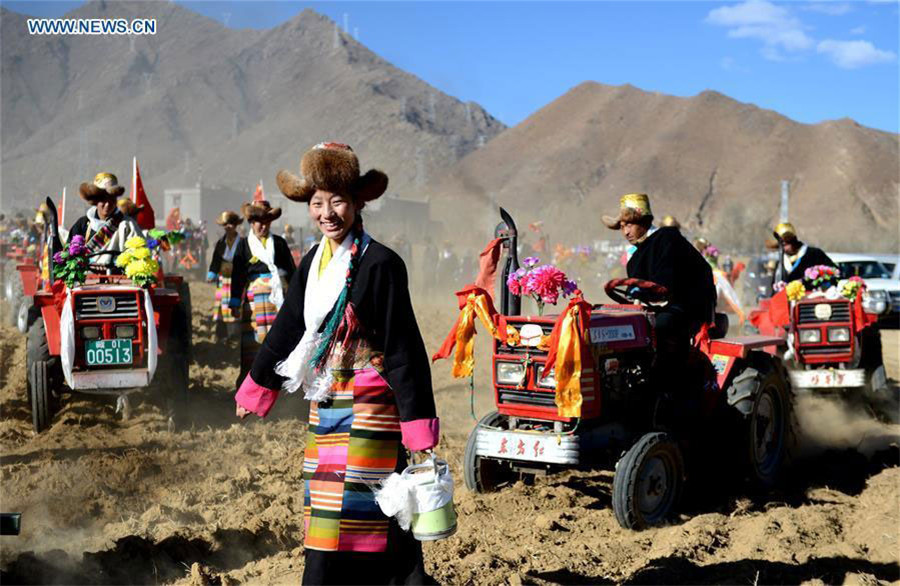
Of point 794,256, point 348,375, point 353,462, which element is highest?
point 794,256

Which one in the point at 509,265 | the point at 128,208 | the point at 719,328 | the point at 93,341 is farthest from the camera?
the point at 128,208

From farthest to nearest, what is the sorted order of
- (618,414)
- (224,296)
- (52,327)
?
(224,296)
(52,327)
(618,414)

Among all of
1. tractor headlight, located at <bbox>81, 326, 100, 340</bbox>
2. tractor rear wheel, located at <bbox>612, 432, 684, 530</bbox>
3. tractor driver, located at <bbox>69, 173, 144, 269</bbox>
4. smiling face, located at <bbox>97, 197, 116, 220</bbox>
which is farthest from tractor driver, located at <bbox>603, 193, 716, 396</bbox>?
smiling face, located at <bbox>97, 197, 116, 220</bbox>

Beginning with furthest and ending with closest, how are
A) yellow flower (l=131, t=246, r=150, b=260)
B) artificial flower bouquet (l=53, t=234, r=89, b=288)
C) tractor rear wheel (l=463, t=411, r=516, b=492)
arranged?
yellow flower (l=131, t=246, r=150, b=260) → artificial flower bouquet (l=53, t=234, r=89, b=288) → tractor rear wheel (l=463, t=411, r=516, b=492)

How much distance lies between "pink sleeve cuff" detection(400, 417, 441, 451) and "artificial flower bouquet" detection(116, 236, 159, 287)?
4.98 metres

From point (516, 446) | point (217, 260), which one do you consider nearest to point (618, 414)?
point (516, 446)

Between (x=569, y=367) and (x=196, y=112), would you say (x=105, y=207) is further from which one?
(x=196, y=112)

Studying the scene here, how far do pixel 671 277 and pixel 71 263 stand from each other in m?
4.87

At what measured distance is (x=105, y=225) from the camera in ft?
28.3

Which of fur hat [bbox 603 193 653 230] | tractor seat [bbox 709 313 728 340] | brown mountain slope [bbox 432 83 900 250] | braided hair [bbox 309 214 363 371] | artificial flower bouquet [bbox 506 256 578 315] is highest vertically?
brown mountain slope [bbox 432 83 900 250]

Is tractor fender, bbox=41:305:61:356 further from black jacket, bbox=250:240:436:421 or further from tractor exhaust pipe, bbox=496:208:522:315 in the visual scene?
black jacket, bbox=250:240:436:421

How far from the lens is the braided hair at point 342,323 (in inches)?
144

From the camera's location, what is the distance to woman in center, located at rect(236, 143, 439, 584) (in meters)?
3.59

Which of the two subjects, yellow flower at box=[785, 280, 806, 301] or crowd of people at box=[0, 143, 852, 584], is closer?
crowd of people at box=[0, 143, 852, 584]
